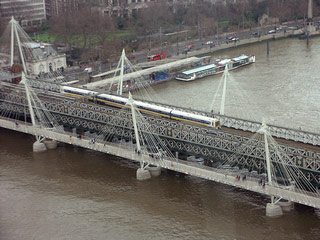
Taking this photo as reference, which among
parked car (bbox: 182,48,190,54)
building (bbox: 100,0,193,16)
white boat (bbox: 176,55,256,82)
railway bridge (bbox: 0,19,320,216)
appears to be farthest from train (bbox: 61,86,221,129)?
building (bbox: 100,0,193,16)

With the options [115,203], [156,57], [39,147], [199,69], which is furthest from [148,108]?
[156,57]

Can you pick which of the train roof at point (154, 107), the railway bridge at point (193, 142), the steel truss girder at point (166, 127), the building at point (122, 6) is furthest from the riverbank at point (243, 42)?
the steel truss girder at point (166, 127)

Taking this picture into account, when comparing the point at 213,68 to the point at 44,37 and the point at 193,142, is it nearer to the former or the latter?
the point at 193,142

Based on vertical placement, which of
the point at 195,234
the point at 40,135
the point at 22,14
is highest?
the point at 22,14

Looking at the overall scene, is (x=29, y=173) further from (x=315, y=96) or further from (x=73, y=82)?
(x=315, y=96)

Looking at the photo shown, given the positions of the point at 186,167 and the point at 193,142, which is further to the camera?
the point at 193,142

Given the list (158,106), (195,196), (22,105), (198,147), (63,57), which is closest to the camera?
(195,196)

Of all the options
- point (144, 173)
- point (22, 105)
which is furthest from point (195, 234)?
point (22, 105)

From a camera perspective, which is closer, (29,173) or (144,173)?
(144,173)
